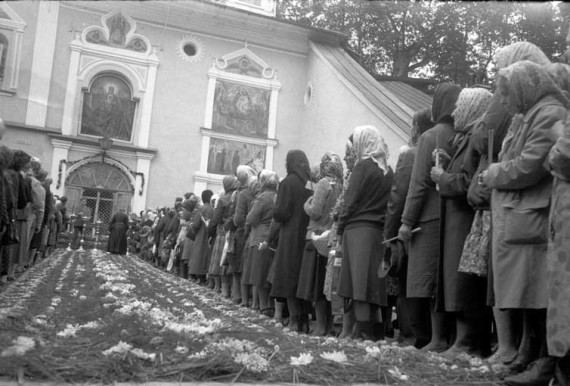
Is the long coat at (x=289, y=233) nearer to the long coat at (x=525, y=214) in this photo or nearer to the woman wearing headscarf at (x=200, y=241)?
the long coat at (x=525, y=214)

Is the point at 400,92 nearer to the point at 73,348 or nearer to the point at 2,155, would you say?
the point at 2,155

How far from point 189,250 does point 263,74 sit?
13.9 m

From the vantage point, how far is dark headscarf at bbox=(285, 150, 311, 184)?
6465mm

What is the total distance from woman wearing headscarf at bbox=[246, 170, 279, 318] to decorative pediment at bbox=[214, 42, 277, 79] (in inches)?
634

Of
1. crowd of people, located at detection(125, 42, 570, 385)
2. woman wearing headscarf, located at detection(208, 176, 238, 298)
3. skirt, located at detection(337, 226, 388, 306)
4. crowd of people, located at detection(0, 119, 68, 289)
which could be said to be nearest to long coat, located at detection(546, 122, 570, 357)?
crowd of people, located at detection(125, 42, 570, 385)

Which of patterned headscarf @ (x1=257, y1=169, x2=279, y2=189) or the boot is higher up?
patterned headscarf @ (x1=257, y1=169, x2=279, y2=189)

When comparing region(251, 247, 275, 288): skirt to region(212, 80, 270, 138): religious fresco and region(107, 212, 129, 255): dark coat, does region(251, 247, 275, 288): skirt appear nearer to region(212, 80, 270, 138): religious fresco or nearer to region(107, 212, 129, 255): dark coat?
region(107, 212, 129, 255): dark coat

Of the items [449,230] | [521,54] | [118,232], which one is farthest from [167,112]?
[521,54]

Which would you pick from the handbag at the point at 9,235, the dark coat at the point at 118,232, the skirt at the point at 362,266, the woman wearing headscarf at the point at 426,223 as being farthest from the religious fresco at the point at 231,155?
the woman wearing headscarf at the point at 426,223

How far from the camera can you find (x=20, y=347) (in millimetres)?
2357

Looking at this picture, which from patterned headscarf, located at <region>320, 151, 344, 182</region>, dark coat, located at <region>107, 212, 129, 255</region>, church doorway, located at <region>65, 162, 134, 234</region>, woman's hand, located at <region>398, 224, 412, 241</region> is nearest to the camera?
woman's hand, located at <region>398, 224, 412, 241</region>

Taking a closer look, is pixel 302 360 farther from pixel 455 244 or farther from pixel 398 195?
pixel 398 195

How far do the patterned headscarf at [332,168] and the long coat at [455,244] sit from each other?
5.88 ft

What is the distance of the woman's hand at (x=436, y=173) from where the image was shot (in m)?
4.08
